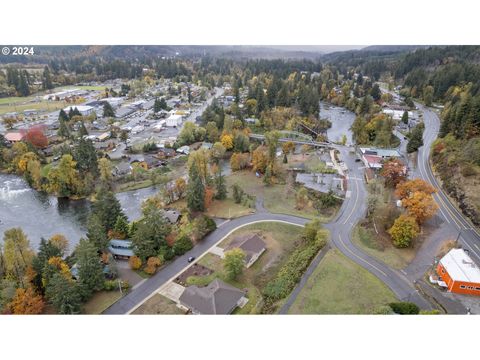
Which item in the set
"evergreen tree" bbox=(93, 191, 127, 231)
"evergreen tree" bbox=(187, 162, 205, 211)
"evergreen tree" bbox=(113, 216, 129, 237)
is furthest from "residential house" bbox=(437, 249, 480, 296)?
"evergreen tree" bbox=(93, 191, 127, 231)

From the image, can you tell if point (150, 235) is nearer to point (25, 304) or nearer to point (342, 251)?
point (25, 304)

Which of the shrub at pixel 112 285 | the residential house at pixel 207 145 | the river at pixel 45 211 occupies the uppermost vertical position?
the residential house at pixel 207 145

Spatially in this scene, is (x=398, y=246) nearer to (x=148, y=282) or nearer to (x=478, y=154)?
(x=478, y=154)

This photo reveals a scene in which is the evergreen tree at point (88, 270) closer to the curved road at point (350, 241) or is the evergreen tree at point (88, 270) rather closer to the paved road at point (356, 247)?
the curved road at point (350, 241)

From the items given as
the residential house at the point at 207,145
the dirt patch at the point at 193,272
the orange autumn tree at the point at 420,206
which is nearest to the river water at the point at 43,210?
the residential house at the point at 207,145

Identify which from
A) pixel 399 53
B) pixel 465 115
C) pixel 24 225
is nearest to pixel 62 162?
pixel 24 225

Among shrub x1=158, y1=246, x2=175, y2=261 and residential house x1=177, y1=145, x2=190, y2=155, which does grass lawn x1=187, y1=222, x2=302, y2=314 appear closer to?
shrub x1=158, y1=246, x2=175, y2=261
